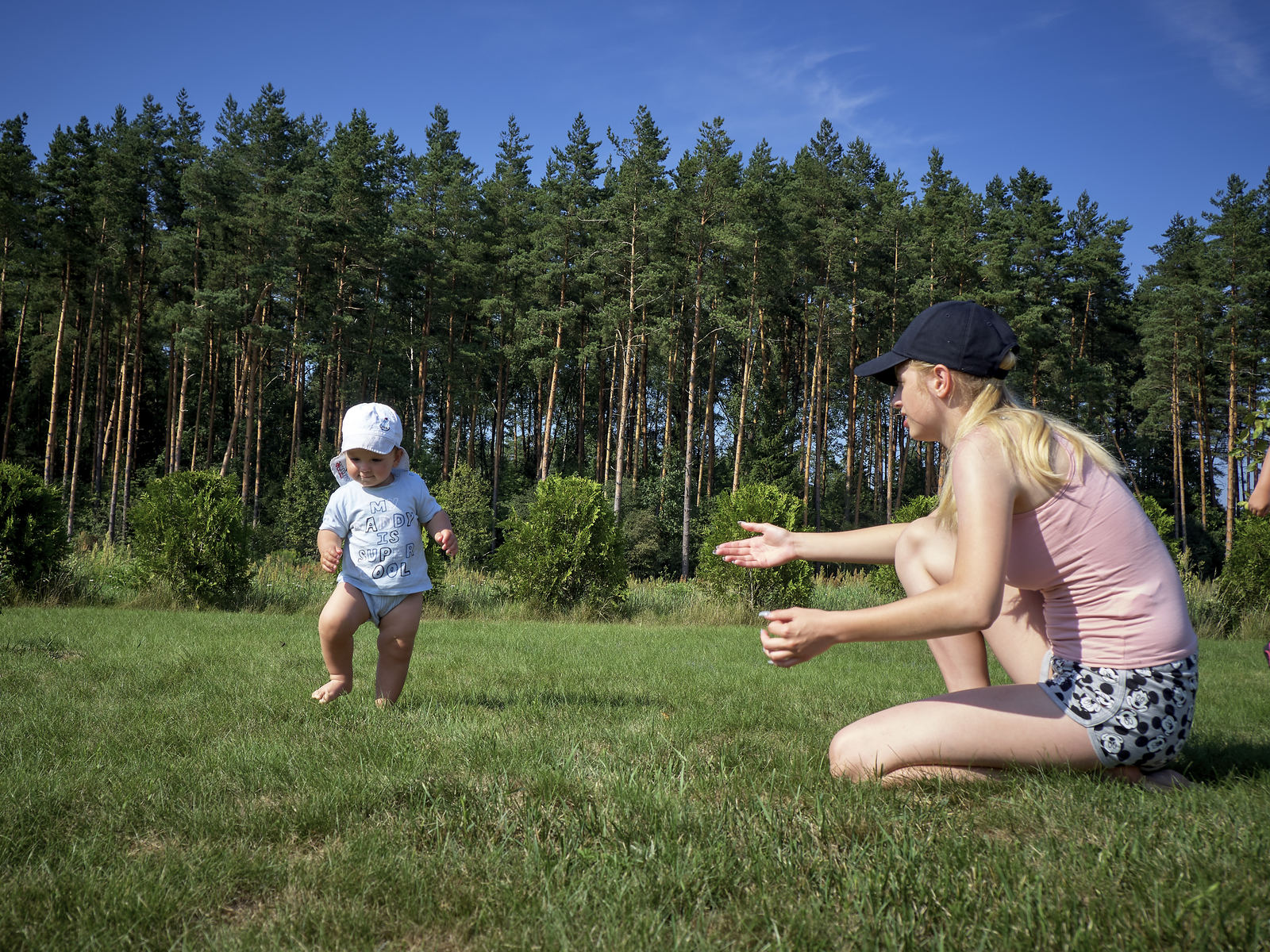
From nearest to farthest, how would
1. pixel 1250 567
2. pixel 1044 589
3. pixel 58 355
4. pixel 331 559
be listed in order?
pixel 1044 589
pixel 331 559
pixel 1250 567
pixel 58 355

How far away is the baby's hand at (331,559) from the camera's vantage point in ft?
12.5

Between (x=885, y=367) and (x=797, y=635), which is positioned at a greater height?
(x=885, y=367)

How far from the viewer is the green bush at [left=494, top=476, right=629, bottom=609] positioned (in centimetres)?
1317

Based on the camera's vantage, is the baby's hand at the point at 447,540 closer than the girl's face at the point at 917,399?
No

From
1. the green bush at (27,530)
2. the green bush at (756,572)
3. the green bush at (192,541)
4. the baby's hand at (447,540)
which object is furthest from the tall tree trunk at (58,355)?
the baby's hand at (447,540)

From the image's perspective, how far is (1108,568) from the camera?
2.42 meters

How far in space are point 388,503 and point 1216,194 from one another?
4777 centimetres

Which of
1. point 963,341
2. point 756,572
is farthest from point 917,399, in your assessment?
point 756,572

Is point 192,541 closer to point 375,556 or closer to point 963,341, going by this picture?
point 375,556

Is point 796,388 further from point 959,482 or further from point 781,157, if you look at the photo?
point 959,482

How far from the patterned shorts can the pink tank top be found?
40mm

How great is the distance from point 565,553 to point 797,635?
442 inches

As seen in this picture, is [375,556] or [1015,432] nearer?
[1015,432]

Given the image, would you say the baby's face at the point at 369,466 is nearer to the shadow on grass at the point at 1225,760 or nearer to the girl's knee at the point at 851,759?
the girl's knee at the point at 851,759
